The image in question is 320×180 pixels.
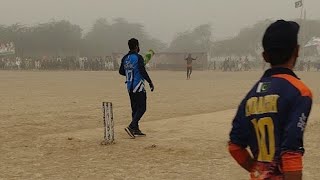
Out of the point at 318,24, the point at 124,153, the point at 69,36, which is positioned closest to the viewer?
the point at 124,153

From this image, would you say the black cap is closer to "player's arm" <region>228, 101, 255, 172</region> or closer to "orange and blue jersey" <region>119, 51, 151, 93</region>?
"player's arm" <region>228, 101, 255, 172</region>

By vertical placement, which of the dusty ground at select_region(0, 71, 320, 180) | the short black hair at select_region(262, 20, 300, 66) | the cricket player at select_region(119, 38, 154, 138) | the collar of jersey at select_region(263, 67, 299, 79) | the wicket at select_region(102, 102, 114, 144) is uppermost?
the short black hair at select_region(262, 20, 300, 66)

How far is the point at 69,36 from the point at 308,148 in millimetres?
78248

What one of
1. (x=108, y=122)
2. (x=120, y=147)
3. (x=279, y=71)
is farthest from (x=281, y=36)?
(x=108, y=122)

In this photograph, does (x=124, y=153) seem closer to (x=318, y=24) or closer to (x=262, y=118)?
(x=262, y=118)

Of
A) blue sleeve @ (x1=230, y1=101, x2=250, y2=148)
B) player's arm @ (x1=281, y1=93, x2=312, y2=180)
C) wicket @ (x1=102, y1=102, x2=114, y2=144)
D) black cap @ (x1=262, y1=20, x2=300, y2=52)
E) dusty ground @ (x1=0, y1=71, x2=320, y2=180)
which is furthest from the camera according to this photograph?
wicket @ (x1=102, y1=102, x2=114, y2=144)

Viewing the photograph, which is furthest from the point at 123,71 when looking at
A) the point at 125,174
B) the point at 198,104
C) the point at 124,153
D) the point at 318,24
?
the point at 318,24

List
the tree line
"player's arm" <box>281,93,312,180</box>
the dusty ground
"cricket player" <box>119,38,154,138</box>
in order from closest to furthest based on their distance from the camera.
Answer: "player's arm" <box>281,93,312,180</box> → the dusty ground → "cricket player" <box>119,38,154,138</box> → the tree line

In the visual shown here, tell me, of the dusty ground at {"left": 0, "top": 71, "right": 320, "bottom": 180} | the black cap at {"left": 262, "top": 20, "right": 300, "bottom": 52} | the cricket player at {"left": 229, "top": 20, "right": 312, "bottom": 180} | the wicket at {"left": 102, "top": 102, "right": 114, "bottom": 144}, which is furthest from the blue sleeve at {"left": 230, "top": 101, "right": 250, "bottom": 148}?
the wicket at {"left": 102, "top": 102, "right": 114, "bottom": 144}

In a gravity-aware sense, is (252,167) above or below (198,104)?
above

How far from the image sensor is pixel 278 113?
2.28m

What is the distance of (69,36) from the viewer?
83.0 m

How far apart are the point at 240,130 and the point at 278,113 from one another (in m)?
0.28

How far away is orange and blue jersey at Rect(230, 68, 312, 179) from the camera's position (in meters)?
2.21
